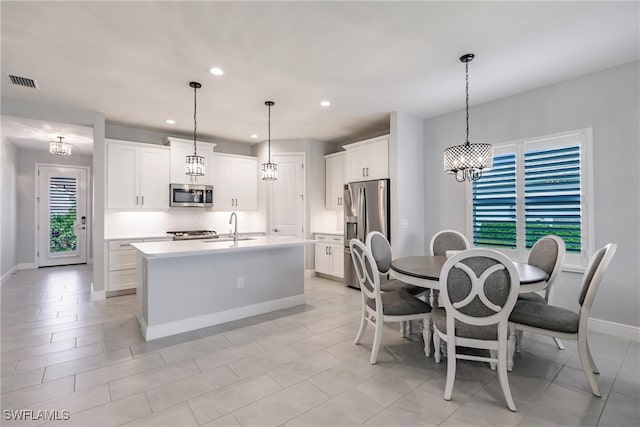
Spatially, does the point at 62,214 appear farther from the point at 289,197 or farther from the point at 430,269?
the point at 430,269

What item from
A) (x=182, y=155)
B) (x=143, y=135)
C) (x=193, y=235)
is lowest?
(x=193, y=235)

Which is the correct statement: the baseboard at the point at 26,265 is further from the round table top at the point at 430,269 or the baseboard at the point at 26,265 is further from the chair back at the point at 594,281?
the chair back at the point at 594,281

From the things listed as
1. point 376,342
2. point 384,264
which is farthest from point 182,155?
point 376,342

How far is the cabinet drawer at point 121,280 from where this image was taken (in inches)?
178

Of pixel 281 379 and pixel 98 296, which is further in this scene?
pixel 98 296

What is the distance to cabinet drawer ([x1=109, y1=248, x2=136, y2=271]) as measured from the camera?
178 inches

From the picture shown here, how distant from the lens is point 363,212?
4867 millimetres

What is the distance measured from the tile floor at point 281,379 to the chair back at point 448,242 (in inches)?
43.5

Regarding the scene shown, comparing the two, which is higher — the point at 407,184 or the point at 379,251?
the point at 407,184

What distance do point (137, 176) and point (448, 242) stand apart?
16.0 ft

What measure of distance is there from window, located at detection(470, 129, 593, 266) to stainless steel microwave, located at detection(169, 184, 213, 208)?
4.47m

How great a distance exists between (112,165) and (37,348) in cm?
283

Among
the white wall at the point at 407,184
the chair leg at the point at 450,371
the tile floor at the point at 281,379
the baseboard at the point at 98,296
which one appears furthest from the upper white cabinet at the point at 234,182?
the chair leg at the point at 450,371

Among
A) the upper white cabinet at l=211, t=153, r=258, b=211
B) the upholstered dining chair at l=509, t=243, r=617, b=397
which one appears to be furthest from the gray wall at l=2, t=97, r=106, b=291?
the upholstered dining chair at l=509, t=243, r=617, b=397
